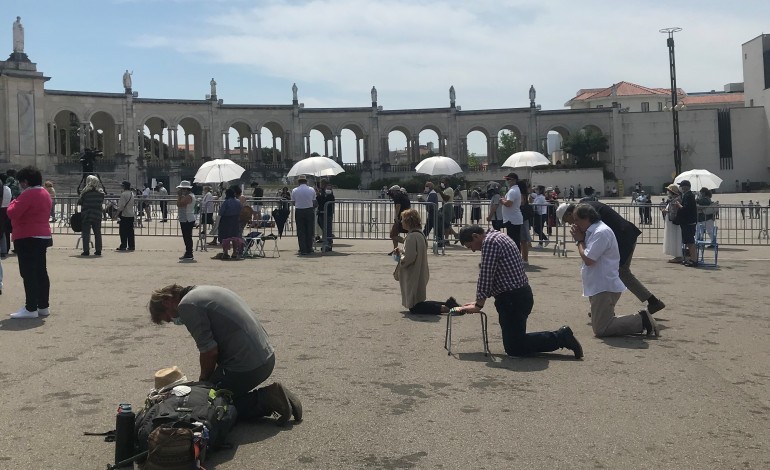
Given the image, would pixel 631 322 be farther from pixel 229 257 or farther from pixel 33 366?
pixel 229 257

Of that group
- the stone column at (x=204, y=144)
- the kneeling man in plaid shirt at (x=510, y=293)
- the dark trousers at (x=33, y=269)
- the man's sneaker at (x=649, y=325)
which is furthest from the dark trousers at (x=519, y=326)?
the stone column at (x=204, y=144)

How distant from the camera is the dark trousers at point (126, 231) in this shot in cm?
1778

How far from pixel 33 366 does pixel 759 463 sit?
19.0 feet

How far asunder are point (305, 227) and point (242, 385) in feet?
39.0

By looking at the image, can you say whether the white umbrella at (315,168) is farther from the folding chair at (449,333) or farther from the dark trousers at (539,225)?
the folding chair at (449,333)

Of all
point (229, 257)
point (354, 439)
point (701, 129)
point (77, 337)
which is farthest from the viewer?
point (701, 129)

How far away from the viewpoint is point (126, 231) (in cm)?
1788

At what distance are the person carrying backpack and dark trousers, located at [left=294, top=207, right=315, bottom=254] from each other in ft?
38.4

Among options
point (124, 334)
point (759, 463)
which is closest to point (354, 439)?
point (759, 463)

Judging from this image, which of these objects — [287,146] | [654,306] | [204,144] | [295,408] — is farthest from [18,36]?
[295,408]

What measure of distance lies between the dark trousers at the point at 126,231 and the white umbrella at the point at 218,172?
3344 mm

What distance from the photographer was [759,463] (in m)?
4.94

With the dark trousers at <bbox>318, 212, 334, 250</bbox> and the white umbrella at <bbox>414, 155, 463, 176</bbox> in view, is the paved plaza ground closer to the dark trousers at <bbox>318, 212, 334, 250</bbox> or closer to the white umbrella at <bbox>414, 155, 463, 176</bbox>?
the dark trousers at <bbox>318, 212, 334, 250</bbox>

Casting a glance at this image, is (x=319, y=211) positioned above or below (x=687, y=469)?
above
